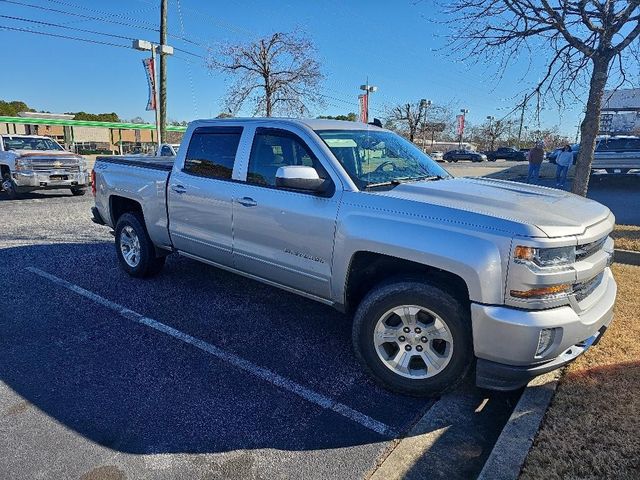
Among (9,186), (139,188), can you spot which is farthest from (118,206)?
(9,186)

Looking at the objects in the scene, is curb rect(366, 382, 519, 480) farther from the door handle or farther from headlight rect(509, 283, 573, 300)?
the door handle

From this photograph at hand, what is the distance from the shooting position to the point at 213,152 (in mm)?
4625

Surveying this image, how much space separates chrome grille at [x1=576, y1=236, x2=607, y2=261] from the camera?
9.50 feet

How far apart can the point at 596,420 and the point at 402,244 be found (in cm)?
162

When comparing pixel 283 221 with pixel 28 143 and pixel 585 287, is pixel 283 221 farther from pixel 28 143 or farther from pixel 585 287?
pixel 28 143

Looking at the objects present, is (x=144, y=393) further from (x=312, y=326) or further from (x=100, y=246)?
(x=100, y=246)

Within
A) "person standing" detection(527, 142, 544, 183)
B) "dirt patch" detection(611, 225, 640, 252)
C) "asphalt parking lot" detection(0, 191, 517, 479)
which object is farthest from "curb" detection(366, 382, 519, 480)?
"person standing" detection(527, 142, 544, 183)

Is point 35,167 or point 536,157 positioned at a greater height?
point 536,157

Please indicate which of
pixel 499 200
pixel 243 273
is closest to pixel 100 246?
pixel 243 273

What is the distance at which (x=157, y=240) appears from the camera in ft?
17.4

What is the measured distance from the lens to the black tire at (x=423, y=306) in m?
2.97

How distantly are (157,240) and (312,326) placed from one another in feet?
7.16

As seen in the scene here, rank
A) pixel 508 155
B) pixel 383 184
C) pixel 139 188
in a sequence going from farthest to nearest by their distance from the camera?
pixel 508 155 → pixel 139 188 → pixel 383 184

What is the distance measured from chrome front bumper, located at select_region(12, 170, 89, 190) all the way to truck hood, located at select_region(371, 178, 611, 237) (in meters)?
11.8
